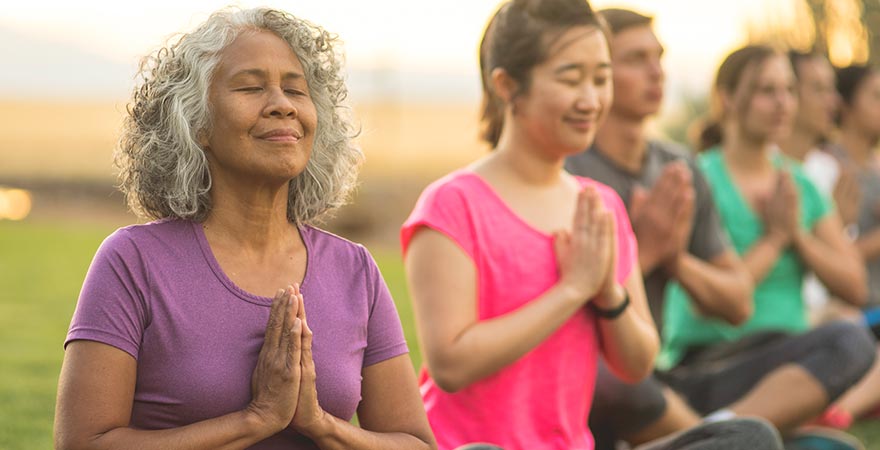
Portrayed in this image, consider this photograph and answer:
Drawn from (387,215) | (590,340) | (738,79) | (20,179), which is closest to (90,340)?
(590,340)

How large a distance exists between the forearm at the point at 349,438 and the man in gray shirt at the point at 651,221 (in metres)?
1.48

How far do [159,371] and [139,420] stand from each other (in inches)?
4.5

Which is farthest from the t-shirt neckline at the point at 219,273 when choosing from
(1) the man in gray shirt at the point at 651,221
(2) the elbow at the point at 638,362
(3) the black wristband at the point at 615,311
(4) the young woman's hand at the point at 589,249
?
(1) the man in gray shirt at the point at 651,221

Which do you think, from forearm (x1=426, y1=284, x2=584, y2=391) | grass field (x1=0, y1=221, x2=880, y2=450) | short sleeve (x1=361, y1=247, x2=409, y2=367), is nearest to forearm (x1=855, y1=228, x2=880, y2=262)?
→ grass field (x1=0, y1=221, x2=880, y2=450)

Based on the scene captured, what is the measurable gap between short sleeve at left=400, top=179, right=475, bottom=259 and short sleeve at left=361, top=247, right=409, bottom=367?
602 millimetres

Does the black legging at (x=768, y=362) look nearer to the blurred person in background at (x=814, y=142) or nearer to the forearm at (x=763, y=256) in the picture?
the forearm at (x=763, y=256)

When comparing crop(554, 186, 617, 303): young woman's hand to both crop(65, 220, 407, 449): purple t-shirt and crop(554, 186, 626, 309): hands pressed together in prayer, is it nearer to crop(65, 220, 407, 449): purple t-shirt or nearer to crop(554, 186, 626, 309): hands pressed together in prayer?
crop(554, 186, 626, 309): hands pressed together in prayer

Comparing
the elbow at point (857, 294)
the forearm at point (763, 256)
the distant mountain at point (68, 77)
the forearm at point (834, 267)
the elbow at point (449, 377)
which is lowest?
the distant mountain at point (68, 77)

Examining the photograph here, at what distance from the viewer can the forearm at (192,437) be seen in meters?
2.55

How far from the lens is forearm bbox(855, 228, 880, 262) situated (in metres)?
7.15

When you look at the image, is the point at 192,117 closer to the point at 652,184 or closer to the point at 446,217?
the point at 446,217

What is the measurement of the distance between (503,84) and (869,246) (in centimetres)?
402

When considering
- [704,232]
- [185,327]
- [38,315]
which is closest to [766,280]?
[704,232]

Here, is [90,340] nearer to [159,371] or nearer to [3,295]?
[159,371]
